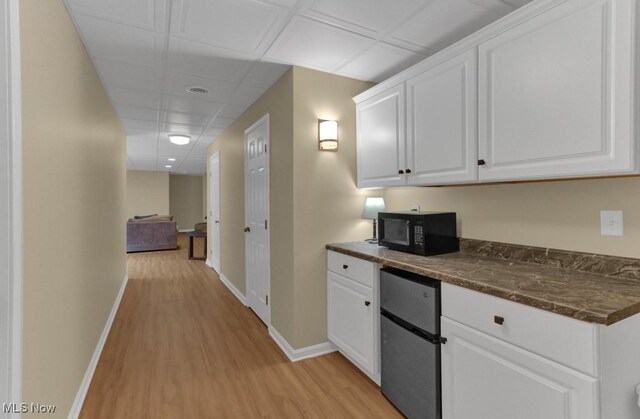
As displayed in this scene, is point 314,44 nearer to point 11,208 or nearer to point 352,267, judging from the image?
point 352,267

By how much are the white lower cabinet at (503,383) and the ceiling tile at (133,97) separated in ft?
10.8

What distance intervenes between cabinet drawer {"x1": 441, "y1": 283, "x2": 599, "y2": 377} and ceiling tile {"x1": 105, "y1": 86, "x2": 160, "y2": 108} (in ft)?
10.5

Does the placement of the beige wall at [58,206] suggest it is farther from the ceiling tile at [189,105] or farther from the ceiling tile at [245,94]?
the ceiling tile at [245,94]

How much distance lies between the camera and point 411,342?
177 cm

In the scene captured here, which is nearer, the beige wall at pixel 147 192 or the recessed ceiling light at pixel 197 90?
the recessed ceiling light at pixel 197 90

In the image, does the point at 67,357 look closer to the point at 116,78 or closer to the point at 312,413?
the point at 312,413

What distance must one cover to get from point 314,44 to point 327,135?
68 cm

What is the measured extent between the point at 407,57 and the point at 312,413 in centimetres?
251

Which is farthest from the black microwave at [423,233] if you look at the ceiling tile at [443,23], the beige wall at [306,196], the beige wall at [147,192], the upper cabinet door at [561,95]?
the beige wall at [147,192]

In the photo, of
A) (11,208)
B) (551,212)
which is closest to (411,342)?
(551,212)

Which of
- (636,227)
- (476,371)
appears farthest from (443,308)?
(636,227)

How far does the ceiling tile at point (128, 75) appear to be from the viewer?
8.13ft

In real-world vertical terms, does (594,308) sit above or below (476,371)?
above

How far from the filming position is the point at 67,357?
172 centimetres
